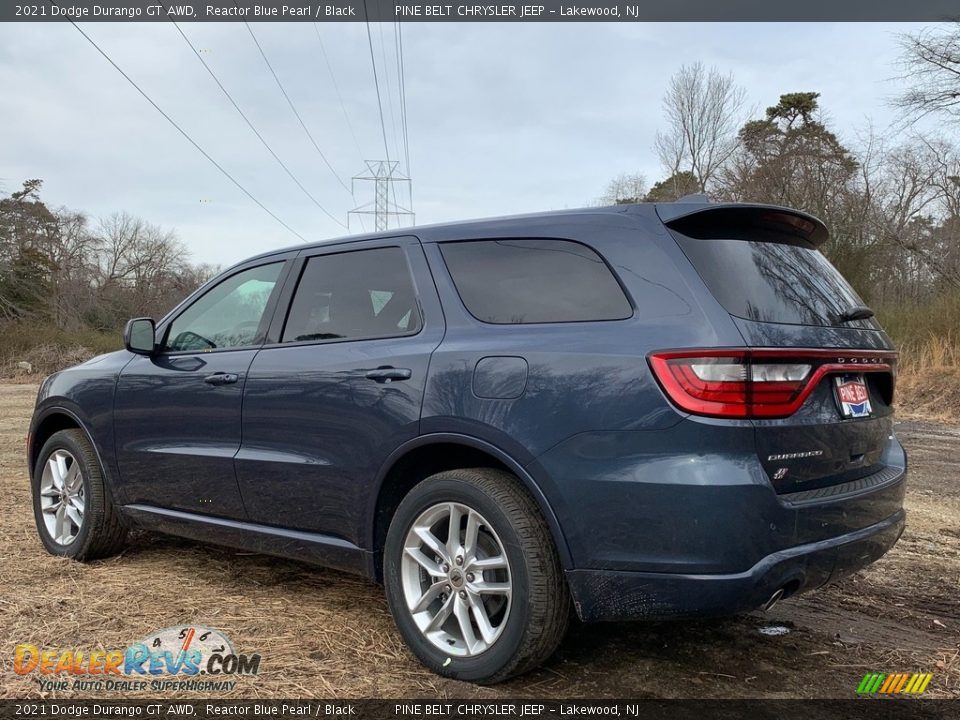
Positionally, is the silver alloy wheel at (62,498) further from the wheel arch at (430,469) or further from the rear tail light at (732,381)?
the rear tail light at (732,381)

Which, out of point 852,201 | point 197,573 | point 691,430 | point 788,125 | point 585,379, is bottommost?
point 197,573

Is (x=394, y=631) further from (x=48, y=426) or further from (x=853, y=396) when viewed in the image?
(x=48, y=426)

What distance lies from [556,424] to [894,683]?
1.63 metres

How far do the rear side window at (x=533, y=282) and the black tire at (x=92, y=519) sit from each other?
2.62m

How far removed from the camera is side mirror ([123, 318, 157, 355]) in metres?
4.14

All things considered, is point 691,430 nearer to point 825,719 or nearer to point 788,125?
point 825,719

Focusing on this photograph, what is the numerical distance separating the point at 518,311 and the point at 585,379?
0.48 m

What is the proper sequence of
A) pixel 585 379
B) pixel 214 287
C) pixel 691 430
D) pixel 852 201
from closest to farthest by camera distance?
pixel 691 430 < pixel 585 379 < pixel 214 287 < pixel 852 201

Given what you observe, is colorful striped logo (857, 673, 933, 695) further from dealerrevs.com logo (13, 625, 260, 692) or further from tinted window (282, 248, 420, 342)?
dealerrevs.com logo (13, 625, 260, 692)

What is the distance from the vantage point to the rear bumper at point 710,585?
235 centimetres

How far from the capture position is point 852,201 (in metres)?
19.0

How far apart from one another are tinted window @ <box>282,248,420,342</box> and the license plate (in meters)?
1.62

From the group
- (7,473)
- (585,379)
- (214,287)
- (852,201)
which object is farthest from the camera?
(852,201)

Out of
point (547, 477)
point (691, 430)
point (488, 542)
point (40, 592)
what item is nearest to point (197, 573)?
point (40, 592)
